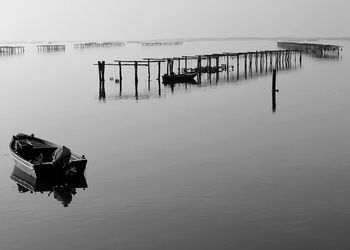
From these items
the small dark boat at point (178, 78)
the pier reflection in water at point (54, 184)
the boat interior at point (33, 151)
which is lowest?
the pier reflection in water at point (54, 184)

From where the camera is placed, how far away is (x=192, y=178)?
27812 millimetres

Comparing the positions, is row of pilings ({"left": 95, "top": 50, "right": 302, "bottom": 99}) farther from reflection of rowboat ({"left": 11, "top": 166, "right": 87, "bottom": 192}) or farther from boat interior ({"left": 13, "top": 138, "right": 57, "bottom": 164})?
reflection of rowboat ({"left": 11, "top": 166, "right": 87, "bottom": 192})

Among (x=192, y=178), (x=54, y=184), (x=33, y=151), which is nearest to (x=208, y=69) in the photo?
(x=33, y=151)

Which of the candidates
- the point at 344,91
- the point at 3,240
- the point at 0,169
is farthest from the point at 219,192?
the point at 344,91

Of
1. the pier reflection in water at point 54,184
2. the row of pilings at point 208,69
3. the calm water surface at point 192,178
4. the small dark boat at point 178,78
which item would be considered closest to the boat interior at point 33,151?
the calm water surface at point 192,178

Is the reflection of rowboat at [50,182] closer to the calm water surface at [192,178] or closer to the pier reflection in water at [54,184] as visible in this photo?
the pier reflection in water at [54,184]

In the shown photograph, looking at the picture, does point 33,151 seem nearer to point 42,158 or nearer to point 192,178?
point 42,158

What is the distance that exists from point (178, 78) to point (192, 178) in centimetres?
5676

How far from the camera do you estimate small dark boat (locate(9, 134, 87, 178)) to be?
27234 mm

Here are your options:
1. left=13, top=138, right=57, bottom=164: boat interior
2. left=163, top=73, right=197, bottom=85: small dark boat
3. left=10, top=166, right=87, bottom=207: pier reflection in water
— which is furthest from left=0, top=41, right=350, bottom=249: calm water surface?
left=163, top=73, right=197, bottom=85: small dark boat

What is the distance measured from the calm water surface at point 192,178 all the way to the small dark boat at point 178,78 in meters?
22.8

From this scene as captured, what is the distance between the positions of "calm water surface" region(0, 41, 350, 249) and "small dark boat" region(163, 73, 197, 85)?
75.0 feet

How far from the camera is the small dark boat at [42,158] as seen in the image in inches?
1072

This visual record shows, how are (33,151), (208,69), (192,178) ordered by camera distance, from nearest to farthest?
(192,178)
(33,151)
(208,69)
